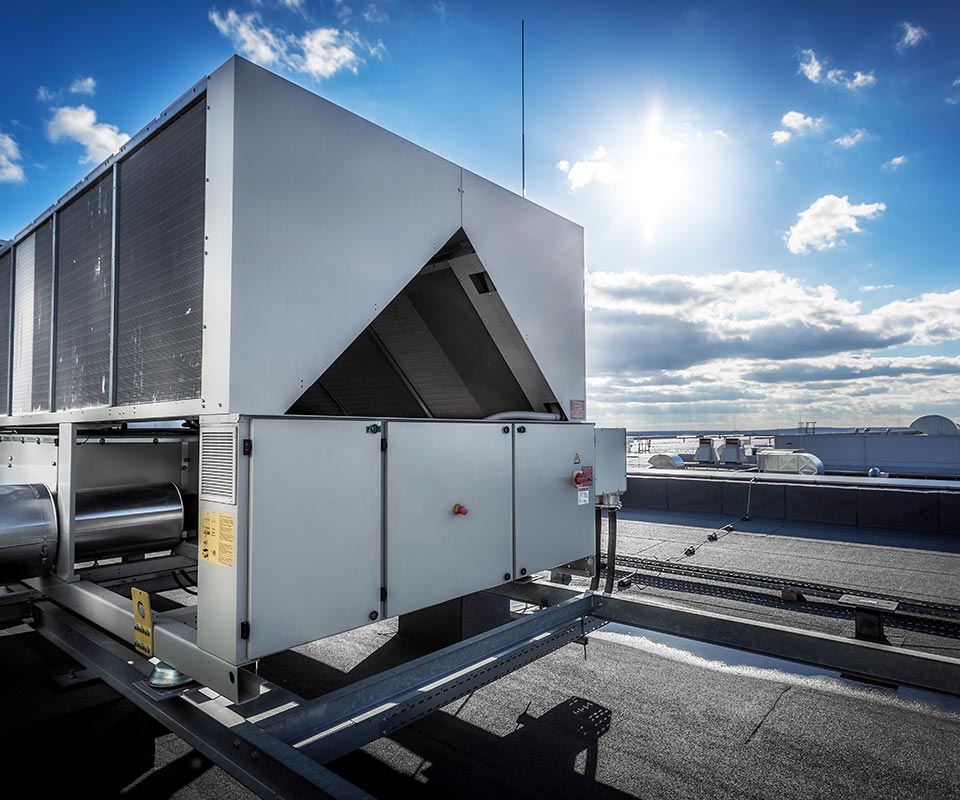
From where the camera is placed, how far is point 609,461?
13.2 ft

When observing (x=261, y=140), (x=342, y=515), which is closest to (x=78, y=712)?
(x=342, y=515)

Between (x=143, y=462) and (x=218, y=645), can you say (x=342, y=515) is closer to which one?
(x=218, y=645)

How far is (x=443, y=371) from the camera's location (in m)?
3.96

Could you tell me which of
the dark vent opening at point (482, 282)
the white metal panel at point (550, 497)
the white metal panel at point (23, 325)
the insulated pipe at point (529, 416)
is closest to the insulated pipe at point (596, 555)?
the white metal panel at point (550, 497)

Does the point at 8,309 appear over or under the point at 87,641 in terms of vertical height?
over

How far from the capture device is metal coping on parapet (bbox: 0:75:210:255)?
2438mm

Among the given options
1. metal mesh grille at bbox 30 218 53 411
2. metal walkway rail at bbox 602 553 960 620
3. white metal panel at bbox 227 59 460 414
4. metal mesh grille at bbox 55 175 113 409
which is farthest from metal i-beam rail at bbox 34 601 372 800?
metal walkway rail at bbox 602 553 960 620

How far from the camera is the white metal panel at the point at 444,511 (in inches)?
102

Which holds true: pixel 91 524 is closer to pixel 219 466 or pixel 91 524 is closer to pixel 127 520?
pixel 127 520

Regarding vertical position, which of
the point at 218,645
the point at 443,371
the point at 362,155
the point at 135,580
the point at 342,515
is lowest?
the point at 135,580

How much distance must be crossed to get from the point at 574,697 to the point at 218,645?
8.67ft

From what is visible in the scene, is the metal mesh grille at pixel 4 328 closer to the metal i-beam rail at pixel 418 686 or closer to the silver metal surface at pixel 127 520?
the silver metal surface at pixel 127 520

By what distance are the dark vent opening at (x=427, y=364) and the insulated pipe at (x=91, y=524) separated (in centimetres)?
102

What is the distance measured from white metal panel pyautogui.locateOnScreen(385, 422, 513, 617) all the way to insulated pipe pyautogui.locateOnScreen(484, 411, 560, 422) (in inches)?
10.3
